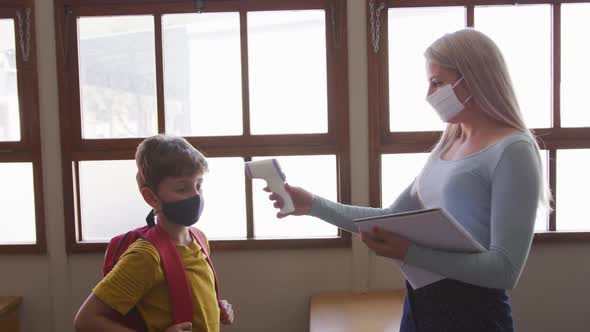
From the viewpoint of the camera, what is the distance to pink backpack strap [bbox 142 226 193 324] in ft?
4.55

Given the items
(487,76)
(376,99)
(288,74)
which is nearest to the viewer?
(487,76)

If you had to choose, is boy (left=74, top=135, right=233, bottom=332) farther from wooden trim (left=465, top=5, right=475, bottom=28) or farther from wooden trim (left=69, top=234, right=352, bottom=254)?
wooden trim (left=465, top=5, right=475, bottom=28)

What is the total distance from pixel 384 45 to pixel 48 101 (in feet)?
5.60

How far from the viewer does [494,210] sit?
113 cm

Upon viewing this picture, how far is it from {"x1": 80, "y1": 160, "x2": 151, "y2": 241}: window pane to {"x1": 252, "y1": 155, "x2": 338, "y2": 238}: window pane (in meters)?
0.59

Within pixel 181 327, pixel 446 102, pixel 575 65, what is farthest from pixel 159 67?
pixel 575 65

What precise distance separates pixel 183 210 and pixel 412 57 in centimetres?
153

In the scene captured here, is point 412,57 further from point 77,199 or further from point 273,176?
point 77,199

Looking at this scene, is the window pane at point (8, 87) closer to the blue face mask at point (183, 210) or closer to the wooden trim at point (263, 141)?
the wooden trim at point (263, 141)

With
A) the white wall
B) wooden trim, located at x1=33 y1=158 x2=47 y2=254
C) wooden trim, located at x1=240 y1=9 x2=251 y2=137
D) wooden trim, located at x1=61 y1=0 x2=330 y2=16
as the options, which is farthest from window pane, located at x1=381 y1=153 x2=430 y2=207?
wooden trim, located at x1=33 y1=158 x2=47 y2=254

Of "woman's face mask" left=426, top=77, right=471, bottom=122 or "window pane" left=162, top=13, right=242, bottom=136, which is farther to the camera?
"window pane" left=162, top=13, right=242, bottom=136

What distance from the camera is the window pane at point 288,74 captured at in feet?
8.26

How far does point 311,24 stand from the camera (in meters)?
2.52

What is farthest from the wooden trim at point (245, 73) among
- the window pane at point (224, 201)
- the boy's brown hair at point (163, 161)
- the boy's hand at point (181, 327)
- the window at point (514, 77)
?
the boy's hand at point (181, 327)
